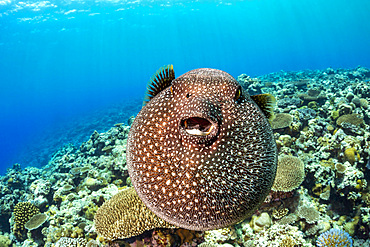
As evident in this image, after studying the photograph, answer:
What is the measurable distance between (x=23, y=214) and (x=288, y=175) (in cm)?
1018

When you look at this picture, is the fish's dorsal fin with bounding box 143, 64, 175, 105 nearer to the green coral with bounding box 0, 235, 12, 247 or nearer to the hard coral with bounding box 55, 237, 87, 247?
the hard coral with bounding box 55, 237, 87, 247

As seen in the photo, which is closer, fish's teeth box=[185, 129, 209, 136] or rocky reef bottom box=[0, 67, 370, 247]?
fish's teeth box=[185, 129, 209, 136]

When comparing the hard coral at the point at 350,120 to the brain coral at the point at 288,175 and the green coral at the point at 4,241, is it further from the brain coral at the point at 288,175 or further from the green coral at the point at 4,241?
the green coral at the point at 4,241

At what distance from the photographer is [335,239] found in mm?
4406

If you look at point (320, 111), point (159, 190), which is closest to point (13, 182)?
point (159, 190)

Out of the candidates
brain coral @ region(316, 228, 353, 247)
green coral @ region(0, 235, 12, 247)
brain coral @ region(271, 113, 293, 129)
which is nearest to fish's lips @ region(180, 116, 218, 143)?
brain coral @ region(316, 228, 353, 247)

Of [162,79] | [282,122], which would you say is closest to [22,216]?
[162,79]

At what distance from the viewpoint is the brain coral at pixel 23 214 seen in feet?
26.4

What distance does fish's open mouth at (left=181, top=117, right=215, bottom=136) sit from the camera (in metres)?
1.44

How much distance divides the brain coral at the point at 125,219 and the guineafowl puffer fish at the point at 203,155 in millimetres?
2967

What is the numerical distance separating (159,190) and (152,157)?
0.27m

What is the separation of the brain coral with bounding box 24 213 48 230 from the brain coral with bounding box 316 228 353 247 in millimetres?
8879

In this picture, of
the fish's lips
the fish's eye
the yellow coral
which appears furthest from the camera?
the yellow coral

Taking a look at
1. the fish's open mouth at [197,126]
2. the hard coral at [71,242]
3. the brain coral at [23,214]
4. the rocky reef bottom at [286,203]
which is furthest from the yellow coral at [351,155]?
the brain coral at [23,214]
